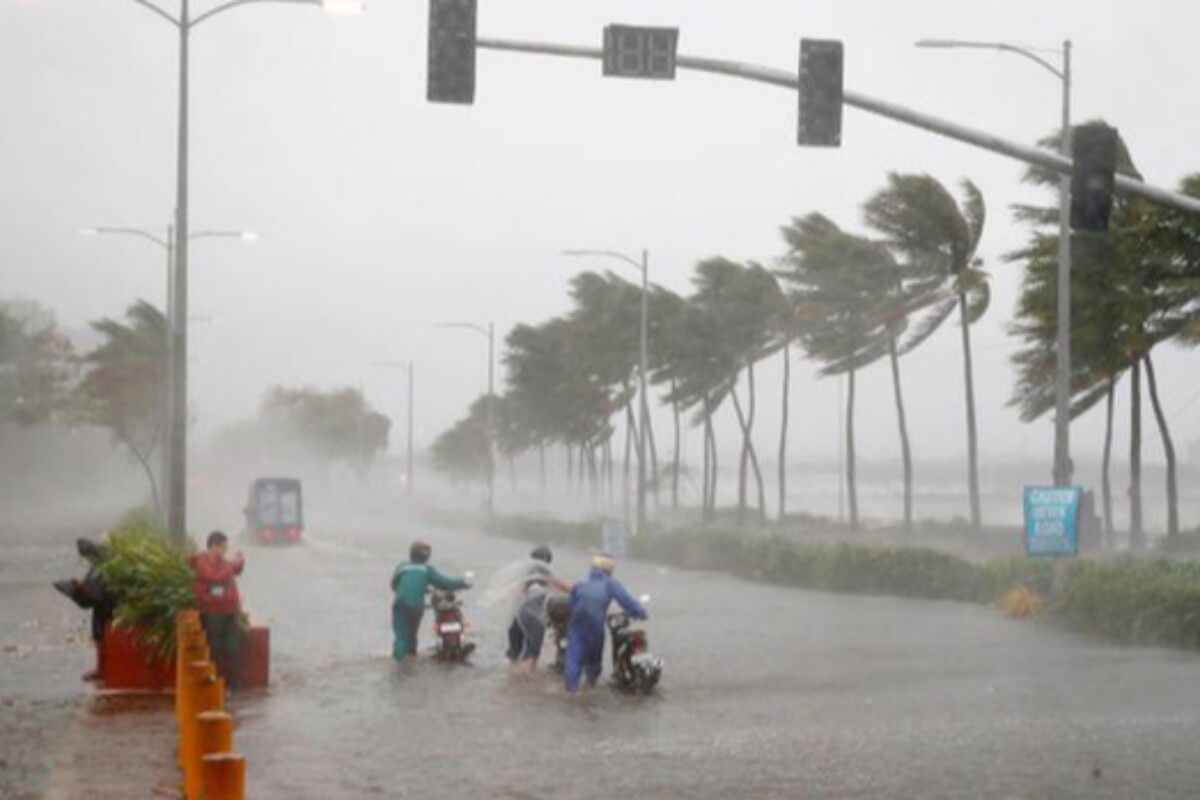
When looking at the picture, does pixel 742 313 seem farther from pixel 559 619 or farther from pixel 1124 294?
pixel 559 619

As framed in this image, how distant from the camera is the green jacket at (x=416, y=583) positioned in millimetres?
25109

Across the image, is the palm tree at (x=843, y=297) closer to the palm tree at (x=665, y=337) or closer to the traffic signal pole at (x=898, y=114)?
the palm tree at (x=665, y=337)

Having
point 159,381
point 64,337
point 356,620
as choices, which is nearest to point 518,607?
point 356,620

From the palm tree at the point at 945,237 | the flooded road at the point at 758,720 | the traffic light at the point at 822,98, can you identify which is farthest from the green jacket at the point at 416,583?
the palm tree at the point at 945,237

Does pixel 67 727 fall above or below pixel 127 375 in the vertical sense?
below

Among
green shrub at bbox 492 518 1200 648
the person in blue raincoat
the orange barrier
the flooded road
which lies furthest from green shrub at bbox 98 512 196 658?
green shrub at bbox 492 518 1200 648

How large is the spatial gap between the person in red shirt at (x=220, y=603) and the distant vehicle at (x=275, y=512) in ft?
194

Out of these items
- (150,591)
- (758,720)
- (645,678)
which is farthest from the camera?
(645,678)

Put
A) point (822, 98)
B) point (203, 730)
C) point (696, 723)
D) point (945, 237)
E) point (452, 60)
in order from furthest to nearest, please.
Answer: point (945, 237)
point (696, 723)
point (822, 98)
point (452, 60)
point (203, 730)

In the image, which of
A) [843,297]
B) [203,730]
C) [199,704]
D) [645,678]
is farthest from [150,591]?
[843,297]

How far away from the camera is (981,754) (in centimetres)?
1719

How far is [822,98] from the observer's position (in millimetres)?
17266

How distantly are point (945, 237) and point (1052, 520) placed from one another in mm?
23044

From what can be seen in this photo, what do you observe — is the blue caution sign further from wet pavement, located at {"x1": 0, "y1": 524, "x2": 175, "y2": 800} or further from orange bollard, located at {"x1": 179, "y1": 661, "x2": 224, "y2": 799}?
orange bollard, located at {"x1": 179, "y1": 661, "x2": 224, "y2": 799}
